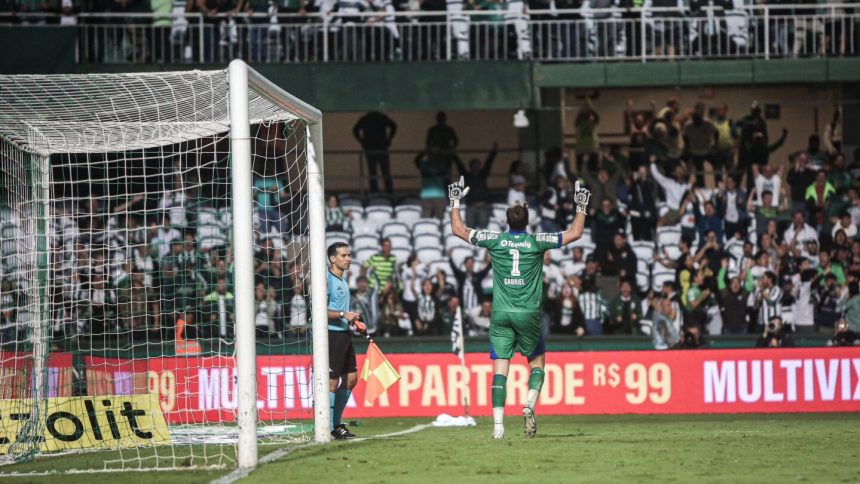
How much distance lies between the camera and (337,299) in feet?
44.9

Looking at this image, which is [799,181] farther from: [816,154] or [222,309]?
[222,309]

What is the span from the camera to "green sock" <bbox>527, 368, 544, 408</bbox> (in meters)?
12.1

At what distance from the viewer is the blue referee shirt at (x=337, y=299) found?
13.7 m

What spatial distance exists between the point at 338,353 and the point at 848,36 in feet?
52.9

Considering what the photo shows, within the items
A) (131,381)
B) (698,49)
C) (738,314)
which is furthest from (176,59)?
(738,314)

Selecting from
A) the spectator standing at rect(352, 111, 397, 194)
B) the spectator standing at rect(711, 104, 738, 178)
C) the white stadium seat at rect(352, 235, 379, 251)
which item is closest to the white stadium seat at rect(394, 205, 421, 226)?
the white stadium seat at rect(352, 235, 379, 251)

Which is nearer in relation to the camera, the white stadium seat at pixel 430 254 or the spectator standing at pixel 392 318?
the spectator standing at pixel 392 318

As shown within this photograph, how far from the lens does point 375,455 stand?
1094 centimetres

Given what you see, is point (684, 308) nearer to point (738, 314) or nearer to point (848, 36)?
point (738, 314)

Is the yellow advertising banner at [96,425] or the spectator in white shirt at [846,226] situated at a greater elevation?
the spectator in white shirt at [846,226]

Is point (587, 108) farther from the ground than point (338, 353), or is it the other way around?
point (587, 108)

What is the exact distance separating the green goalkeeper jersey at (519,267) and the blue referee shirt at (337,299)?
85.9 inches

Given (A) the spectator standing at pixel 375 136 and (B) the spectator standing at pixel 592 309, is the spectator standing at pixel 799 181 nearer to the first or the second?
(B) the spectator standing at pixel 592 309

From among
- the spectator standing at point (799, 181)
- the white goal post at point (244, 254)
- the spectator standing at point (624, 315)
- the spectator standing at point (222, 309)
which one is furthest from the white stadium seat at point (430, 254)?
the white goal post at point (244, 254)
